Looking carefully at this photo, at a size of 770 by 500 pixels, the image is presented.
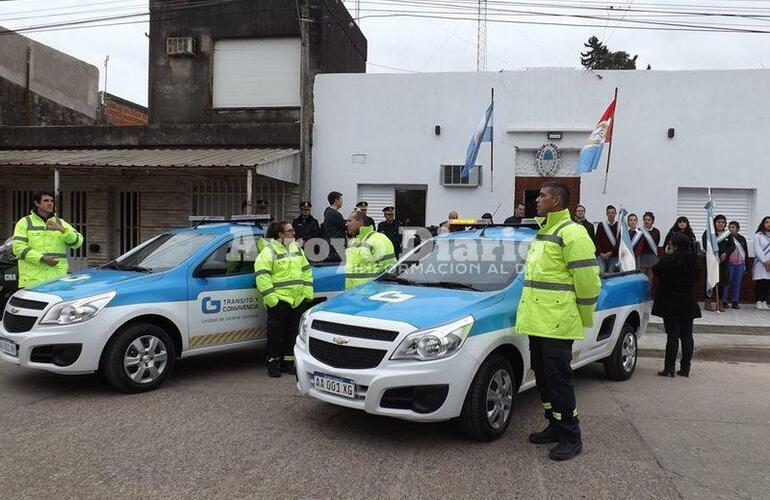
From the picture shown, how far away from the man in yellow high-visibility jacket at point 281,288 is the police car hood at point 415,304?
4.42ft

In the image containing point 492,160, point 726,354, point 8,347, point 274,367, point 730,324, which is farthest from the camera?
point 492,160

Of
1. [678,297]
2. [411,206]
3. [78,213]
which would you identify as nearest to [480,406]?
[678,297]

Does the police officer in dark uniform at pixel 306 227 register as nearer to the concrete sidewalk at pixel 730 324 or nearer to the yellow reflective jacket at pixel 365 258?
the yellow reflective jacket at pixel 365 258

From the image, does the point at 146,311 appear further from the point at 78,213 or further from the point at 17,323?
the point at 78,213

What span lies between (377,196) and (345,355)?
8571 millimetres

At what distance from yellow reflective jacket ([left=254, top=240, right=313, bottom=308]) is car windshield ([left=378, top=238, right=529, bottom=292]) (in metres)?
1.18

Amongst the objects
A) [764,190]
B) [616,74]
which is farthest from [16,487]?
[764,190]

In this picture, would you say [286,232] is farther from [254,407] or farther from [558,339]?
[558,339]

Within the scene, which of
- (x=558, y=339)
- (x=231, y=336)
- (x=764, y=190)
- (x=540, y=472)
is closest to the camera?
(x=540, y=472)

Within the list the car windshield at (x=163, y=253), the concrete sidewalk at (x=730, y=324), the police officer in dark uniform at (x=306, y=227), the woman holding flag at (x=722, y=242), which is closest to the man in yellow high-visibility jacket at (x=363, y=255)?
the car windshield at (x=163, y=253)

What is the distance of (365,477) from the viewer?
12.7ft

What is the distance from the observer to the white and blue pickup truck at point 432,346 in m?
4.20

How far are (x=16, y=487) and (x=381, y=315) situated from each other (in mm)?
2572

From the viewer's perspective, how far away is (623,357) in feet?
21.5
